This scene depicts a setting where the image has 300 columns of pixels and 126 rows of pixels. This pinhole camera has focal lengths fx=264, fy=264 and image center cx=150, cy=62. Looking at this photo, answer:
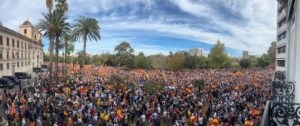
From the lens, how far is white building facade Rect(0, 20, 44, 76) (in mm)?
47250

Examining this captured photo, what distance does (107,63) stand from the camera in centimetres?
9838

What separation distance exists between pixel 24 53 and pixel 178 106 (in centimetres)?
5322

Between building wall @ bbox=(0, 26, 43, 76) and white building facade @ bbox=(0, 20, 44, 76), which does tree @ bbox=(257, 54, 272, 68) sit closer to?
white building facade @ bbox=(0, 20, 44, 76)

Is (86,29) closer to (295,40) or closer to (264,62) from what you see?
(295,40)

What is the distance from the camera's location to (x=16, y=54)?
Result: 5647cm

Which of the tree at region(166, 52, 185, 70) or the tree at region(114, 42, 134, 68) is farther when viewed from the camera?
the tree at region(114, 42, 134, 68)

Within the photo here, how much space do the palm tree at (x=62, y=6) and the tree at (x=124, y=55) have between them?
4229 centimetres

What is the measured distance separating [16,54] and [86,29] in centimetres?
1818

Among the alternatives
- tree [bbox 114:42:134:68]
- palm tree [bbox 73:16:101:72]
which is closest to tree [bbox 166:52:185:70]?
tree [bbox 114:42:134:68]

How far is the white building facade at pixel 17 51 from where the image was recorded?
155 ft

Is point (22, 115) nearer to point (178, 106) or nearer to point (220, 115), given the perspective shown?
point (178, 106)

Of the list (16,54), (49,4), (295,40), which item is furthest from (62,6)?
(295,40)

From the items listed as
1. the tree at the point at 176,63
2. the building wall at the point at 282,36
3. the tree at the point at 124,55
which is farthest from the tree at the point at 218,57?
the building wall at the point at 282,36

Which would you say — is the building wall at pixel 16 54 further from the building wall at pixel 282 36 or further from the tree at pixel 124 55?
the building wall at pixel 282 36
